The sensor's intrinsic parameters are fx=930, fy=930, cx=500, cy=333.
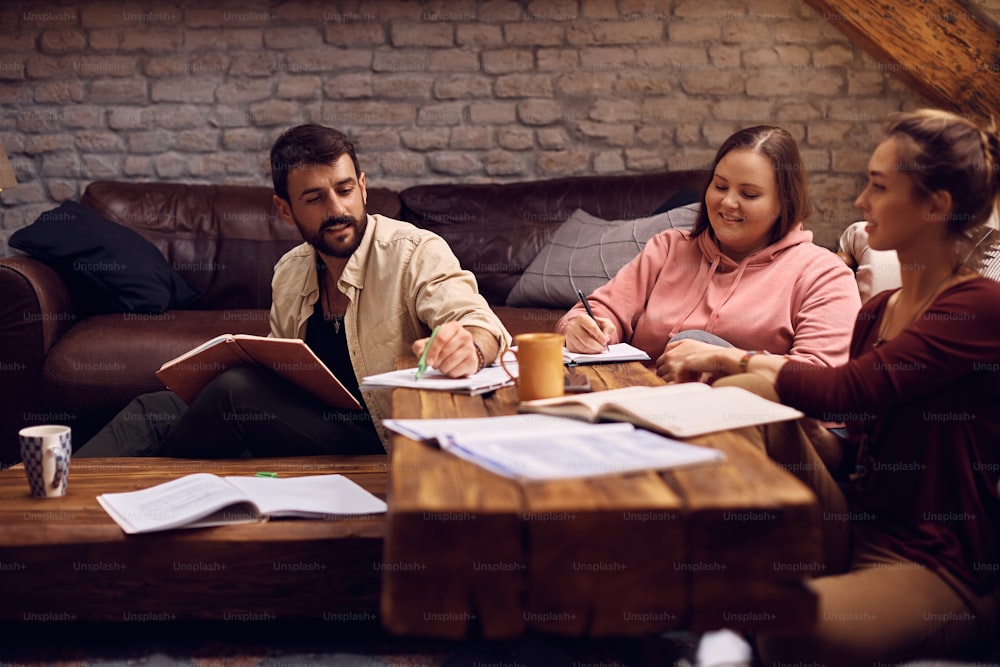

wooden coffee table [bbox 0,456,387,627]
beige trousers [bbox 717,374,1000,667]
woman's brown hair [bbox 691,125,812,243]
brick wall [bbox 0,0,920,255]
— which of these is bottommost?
wooden coffee table [bbox 0,456,387,627]

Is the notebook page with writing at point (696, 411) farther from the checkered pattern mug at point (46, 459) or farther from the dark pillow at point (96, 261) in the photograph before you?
the dark pillow at point (96, 261)

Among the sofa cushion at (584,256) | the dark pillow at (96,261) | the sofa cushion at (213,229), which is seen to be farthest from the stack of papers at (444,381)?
the sofa cushion at (213,229)

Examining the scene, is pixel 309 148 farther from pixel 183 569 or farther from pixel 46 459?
pixel 183 569

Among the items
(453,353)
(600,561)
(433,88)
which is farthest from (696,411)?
(433,88)

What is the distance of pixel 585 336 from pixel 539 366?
51cm

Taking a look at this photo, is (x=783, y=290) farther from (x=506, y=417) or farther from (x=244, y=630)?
(x=244, y=630)

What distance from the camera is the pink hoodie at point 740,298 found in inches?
78.8

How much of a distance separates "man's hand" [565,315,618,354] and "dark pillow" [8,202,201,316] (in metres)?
2.05

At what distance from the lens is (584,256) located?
354cm

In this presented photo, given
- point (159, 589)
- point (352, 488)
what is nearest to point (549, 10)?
point (352, 488)

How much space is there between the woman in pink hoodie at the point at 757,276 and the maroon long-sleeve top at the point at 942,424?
0.60 meters

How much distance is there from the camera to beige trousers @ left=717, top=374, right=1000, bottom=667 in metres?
1.19

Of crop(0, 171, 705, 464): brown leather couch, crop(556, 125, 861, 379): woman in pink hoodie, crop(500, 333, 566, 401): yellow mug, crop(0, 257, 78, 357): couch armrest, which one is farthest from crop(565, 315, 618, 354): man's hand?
crop(0, 257, 78, 357): couch armrest

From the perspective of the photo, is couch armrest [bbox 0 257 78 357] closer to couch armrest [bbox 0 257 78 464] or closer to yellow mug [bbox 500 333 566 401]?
couch armrest [bbox 0 257 78 464]
